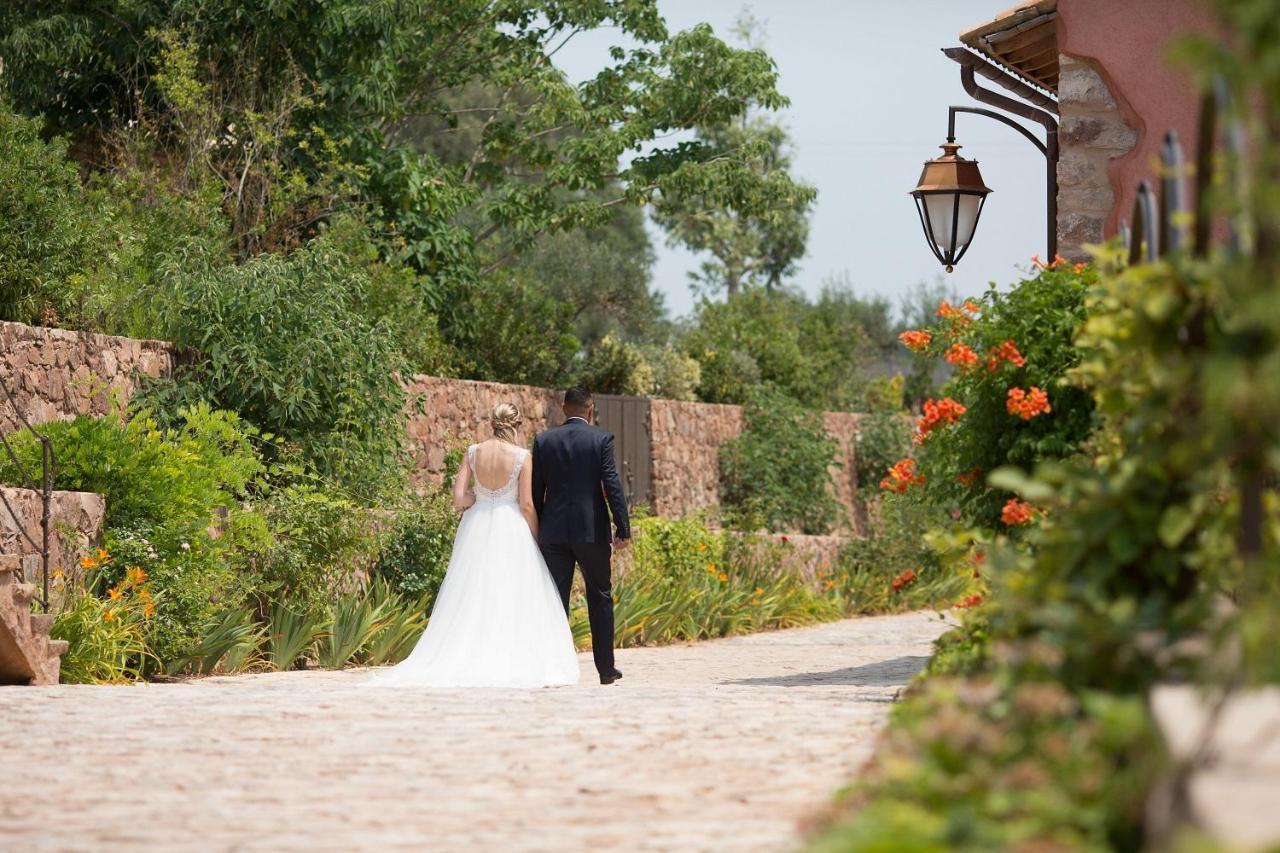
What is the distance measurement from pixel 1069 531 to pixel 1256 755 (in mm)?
924

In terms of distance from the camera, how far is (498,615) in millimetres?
10461

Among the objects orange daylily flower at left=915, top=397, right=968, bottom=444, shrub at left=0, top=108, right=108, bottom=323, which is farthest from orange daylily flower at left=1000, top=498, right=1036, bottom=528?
shrub at left=0, top=108, right=108, bottom=323

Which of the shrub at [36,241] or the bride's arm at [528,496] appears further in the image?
the shrub at [36,241]

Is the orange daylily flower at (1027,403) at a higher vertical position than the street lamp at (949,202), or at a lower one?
lower

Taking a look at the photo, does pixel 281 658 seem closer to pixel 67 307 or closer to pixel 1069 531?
pixel 67 307

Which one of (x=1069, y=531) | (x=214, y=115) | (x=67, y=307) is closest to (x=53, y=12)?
(x=214, y=115)

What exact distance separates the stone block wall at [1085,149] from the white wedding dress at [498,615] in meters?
3.74

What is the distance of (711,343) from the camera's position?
2398 centimetres

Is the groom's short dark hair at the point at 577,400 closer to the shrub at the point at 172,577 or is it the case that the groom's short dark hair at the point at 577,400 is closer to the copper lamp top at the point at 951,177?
the shrub at the point at 172,577

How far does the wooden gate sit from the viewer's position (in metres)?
18.4

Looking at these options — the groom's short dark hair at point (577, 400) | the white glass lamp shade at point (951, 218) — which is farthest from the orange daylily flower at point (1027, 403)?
the white glass lamp shade at point (951, 218)

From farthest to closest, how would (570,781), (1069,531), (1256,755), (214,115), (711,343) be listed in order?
(711,343) < (214,115) < (570,781) < (1069,531) < (1256,755)

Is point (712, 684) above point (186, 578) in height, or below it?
below

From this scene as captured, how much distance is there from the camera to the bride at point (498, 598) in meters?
10.4
